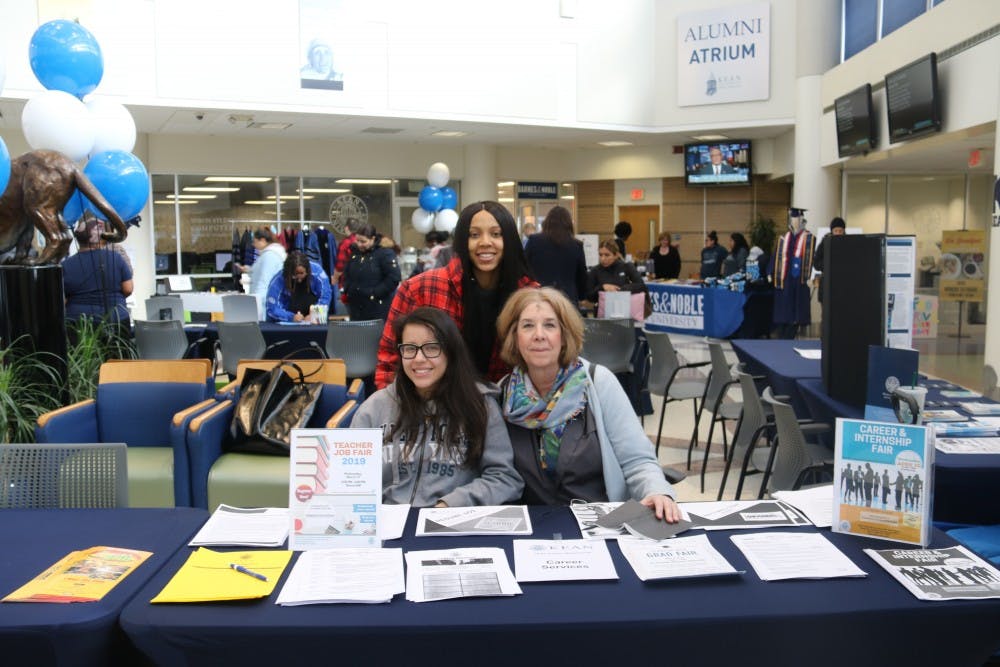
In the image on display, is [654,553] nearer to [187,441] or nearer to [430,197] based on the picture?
[187,441]

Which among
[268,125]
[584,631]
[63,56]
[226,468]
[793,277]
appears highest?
[268,125]

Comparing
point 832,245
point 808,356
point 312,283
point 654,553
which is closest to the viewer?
point 654,553

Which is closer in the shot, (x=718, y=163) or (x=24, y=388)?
(x=24, y=388)

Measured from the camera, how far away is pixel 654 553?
2062 mm

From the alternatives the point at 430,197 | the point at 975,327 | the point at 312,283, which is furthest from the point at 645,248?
the point at 312,283

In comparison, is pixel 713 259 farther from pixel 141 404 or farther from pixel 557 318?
pixel 557 318

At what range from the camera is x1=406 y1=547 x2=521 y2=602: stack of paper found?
6.05 ft

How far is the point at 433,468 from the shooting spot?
2711 mm

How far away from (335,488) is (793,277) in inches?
405

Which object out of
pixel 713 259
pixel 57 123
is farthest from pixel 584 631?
pixel 713 259

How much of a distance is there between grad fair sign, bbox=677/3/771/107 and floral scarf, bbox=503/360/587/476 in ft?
41.4

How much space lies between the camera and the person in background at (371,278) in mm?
8359

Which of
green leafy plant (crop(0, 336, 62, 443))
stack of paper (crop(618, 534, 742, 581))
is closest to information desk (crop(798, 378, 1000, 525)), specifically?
stack of paper (crop(618, 534, 742, 581))

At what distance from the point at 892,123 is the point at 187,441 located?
879 centimetres
